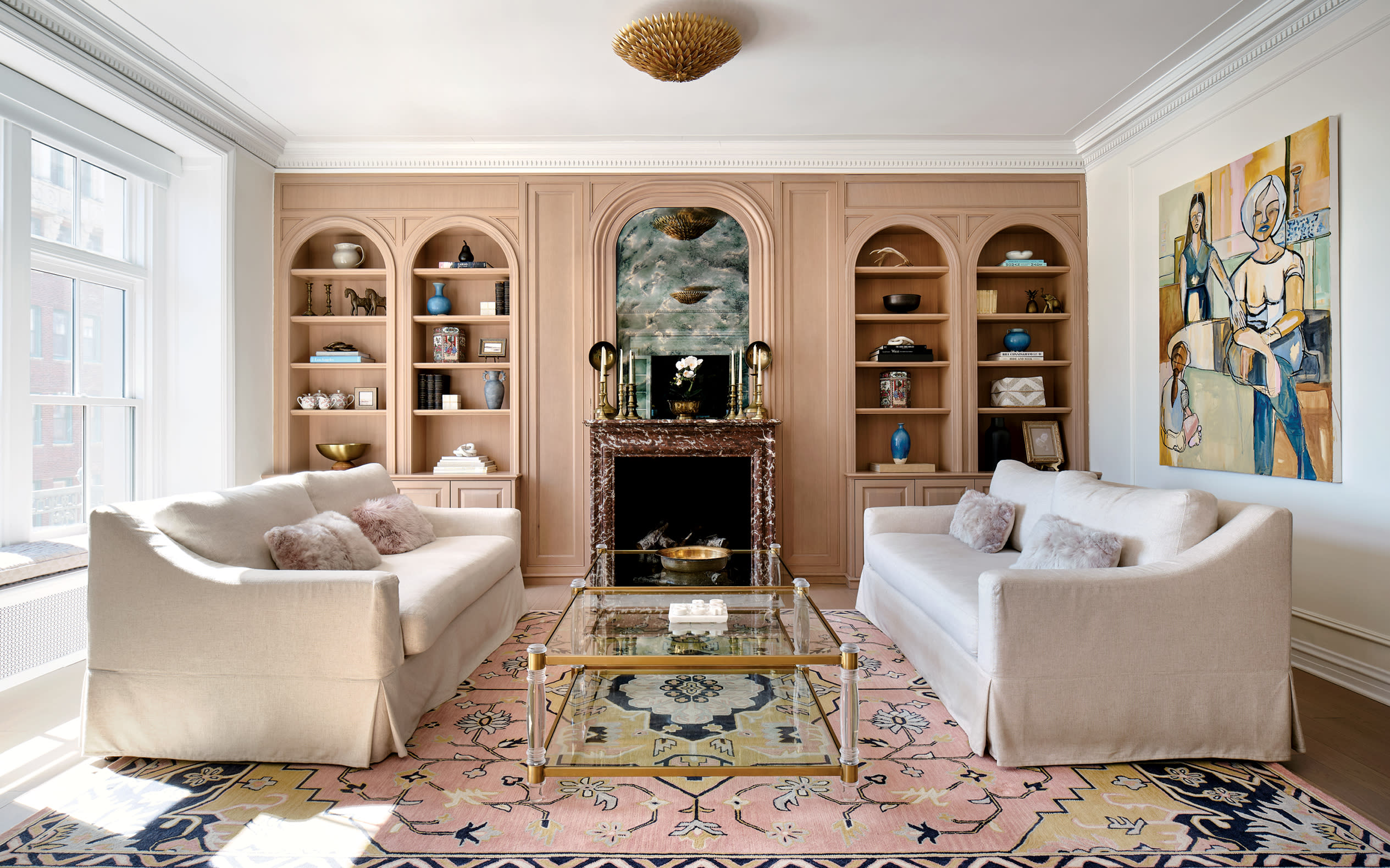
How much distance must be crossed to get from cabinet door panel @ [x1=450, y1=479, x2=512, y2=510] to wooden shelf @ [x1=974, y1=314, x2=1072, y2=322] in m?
3.43

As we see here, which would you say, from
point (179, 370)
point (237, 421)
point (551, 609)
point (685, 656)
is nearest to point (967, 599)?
point (685, 656)

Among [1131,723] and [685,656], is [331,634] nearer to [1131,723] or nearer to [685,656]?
[685,656]

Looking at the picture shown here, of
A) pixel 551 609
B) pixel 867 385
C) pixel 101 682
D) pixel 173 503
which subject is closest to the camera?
pixel 101 682

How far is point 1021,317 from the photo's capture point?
489 centimetres

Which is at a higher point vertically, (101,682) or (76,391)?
(76,391)

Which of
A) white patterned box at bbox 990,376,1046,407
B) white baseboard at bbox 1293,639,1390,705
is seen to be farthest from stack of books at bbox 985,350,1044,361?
white baseboard at bbox 1293,639,1390,705

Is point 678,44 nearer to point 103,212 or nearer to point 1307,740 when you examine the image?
point 103,212

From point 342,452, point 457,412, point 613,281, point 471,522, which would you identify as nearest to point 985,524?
point 471,522

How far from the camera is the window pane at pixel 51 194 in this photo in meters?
3.47

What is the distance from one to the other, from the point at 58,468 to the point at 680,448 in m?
3.37

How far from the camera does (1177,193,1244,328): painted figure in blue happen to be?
12.2 ft

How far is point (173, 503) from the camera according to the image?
8.08 feet

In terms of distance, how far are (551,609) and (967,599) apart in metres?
2.48

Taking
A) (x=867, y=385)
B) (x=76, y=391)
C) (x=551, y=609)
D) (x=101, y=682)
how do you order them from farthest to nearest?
(x=867, y=385) → (x=551, y=609) → (x=76, y=391) → (x=101, y=682)
